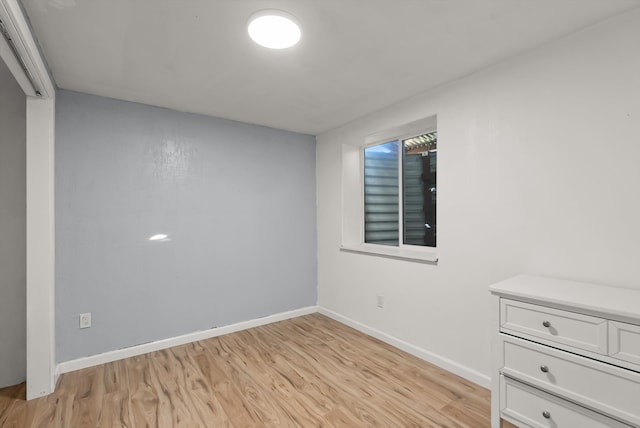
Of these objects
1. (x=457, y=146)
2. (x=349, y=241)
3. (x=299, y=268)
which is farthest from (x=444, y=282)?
(x=299, y=268)

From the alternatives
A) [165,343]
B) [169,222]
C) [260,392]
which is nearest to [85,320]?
[165,343]

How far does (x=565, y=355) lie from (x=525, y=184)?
100 centimetres

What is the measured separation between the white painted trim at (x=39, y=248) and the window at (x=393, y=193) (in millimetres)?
2501

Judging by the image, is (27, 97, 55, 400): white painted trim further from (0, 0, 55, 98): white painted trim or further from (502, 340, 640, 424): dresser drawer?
(502, 340, 640, 424): dresser drawer

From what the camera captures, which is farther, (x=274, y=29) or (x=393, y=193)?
(x=393, y=193)

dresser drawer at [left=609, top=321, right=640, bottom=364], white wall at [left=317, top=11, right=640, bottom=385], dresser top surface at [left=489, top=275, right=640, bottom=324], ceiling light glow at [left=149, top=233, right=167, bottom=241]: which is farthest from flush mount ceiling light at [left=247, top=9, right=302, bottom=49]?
dresser drawer at [left=609, top=321, right=640, bottom=364]

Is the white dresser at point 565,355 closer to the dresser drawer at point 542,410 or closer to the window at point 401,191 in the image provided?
the dresser drawer at point 542,410

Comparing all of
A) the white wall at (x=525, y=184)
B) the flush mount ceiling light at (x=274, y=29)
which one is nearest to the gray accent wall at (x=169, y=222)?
the white wall at (x=525, y=184)

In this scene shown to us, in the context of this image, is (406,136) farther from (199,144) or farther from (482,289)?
(199,144)

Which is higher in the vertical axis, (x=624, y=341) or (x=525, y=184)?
(x=525, y=184)

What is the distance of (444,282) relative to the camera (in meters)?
2.36

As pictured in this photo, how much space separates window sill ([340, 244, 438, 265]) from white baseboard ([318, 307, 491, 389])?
2.44 ft

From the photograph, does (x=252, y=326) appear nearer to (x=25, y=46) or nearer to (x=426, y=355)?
(x=426, y=355)

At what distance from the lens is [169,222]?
2820mm
